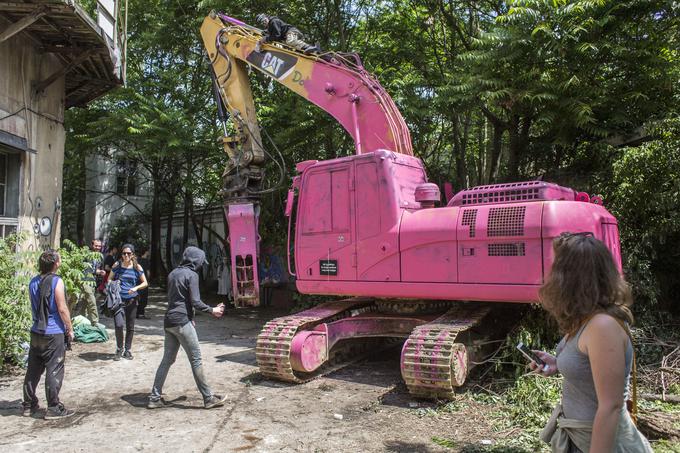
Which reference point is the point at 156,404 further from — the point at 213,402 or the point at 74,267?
the point at 74,267

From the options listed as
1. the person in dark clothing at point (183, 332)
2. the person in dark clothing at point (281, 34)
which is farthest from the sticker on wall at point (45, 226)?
the person in dark clothing at point (281, 34)

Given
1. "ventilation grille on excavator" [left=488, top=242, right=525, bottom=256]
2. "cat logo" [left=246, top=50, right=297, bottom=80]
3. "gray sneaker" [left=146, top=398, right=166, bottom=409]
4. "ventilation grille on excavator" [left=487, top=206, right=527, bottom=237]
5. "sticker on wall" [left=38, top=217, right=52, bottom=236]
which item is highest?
"cat logo" [left=246, top=50, right=297, bottom=80]

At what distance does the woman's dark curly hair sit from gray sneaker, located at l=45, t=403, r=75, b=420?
5.24 m

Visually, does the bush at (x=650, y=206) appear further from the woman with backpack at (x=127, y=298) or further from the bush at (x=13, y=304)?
the bush at (x=13, y=304)

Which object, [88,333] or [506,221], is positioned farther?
[88,333]

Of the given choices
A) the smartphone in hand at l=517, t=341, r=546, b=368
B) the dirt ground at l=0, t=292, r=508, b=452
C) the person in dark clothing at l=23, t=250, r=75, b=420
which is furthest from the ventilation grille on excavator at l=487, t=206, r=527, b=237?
the person in dark clothing at l=23, t=250, r=75, b=420

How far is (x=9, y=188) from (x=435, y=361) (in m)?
7.52

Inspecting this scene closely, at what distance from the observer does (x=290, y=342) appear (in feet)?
22.1

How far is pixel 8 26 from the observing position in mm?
8219

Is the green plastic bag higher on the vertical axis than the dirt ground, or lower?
higher

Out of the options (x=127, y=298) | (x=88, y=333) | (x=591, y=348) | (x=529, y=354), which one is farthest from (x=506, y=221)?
(x=88, y=333)

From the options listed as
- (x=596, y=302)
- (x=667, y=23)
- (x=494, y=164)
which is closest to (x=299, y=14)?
(x=494, y=164)

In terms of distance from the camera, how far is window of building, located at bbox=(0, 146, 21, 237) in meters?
8.70

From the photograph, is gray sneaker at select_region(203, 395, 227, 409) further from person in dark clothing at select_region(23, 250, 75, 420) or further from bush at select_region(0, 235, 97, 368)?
bush at select_region(0, 235, 97, 368)
